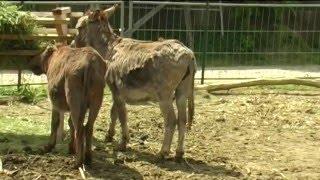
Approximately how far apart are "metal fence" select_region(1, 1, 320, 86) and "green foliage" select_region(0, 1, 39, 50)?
9.51 ft

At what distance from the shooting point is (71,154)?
803 centimetres

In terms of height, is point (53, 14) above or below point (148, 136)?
above

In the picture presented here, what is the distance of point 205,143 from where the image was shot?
9.09 meters

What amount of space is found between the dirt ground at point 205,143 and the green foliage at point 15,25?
1007mm

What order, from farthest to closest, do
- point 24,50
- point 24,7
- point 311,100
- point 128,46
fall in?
1. point 24,7
2. point 311,100
3. point 24,50
4. point 128,46

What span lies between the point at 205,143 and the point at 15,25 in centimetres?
415

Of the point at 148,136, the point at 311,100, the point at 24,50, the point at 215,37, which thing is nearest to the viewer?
the point at 148,136

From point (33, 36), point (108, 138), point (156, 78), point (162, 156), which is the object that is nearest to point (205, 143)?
point (162, 156)

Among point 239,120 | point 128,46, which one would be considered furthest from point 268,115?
point 128,46

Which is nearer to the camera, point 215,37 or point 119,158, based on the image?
point 119,158

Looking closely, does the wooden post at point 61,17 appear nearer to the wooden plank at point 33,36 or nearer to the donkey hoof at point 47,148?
the wooden plank at point 33,36

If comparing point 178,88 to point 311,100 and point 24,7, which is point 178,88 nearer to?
point 311,100

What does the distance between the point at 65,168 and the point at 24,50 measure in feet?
14.7

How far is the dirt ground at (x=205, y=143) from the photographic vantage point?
24.6 feet
